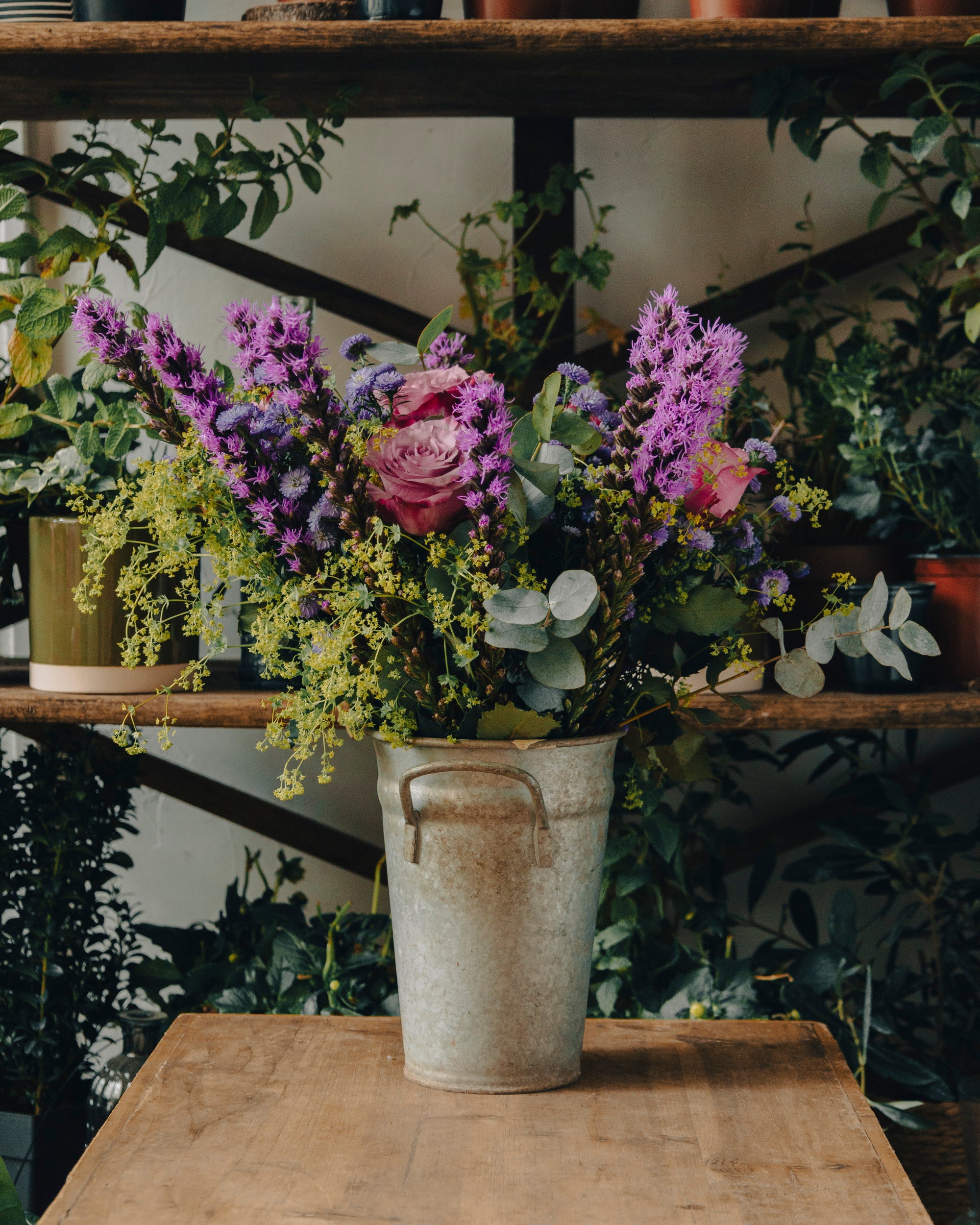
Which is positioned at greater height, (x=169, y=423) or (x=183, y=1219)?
(x=169, y=423)

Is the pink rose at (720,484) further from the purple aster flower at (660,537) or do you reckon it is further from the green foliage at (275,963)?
the green foliage at (275,963)

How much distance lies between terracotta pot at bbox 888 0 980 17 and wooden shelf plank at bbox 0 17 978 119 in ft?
0.17

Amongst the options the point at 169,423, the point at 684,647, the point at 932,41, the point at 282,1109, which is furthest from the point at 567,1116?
the point at 932,41

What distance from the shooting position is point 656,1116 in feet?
2.73

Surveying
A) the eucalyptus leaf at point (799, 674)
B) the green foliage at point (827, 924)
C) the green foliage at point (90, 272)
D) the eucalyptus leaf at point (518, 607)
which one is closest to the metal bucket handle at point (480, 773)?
the eucalyptus leaf at point (518, 607)

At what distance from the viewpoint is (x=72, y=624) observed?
3.99 feet

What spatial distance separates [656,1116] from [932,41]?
109cm

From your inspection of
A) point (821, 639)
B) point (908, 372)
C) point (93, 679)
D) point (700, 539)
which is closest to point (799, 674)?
point (821, 639)

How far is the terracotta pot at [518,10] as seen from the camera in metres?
1.21

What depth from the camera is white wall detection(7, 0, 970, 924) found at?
67.1 inches

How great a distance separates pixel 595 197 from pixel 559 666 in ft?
3.80

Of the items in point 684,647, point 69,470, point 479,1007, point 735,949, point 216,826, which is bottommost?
point 735,949

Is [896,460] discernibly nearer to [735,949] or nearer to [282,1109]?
[735,949]

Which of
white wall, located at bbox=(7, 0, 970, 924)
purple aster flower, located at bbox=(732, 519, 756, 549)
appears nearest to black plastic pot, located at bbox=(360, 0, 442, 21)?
white wall, located at bbox=(7, 0, 970, 924)
